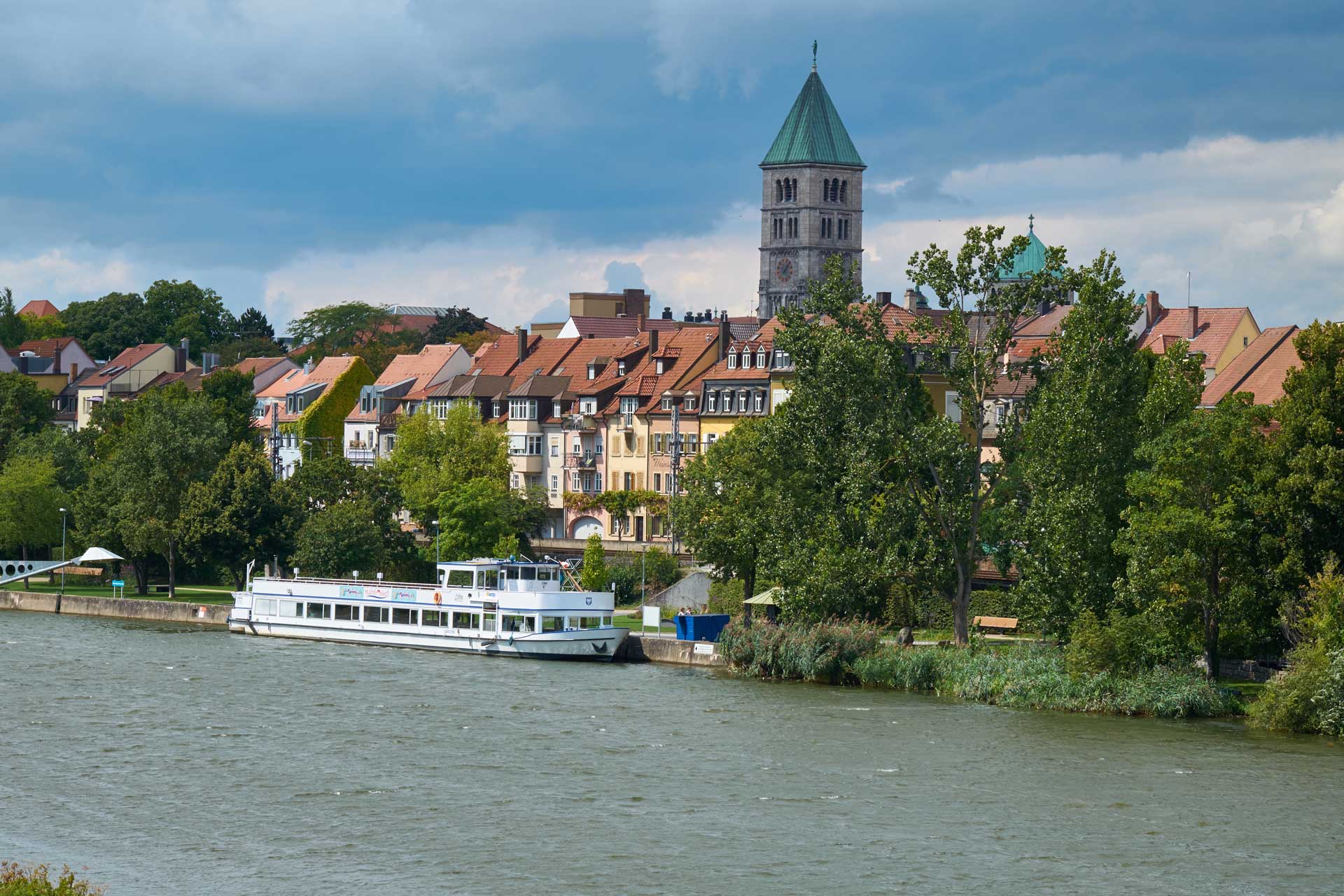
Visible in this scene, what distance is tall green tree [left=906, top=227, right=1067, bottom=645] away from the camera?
213 ft

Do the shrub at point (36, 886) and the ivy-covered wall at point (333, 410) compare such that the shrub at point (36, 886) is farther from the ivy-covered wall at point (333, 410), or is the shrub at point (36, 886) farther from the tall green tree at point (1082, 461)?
the ivy-covered wall at point (333, 410)

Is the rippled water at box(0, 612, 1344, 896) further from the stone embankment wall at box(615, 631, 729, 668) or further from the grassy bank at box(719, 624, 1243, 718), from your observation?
the stone embankment wall at box(615, 631, 729, 668)

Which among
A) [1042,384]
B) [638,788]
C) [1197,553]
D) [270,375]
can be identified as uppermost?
[270,375]

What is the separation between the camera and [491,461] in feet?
339

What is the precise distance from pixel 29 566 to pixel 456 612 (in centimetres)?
3861

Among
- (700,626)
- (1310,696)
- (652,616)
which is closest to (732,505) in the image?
(652,616)

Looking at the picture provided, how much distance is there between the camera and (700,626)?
71750 millimetres

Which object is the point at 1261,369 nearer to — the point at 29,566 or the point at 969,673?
the point at 969,673

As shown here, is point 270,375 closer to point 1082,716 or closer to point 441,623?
point 441,623

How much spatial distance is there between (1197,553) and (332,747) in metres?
24.4

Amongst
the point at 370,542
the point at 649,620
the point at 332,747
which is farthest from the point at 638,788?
the point at 370,542

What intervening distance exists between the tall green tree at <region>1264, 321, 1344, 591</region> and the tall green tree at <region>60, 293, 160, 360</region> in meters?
140

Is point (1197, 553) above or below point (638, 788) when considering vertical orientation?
above

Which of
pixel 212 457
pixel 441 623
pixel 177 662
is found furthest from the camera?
pixel 212 457
